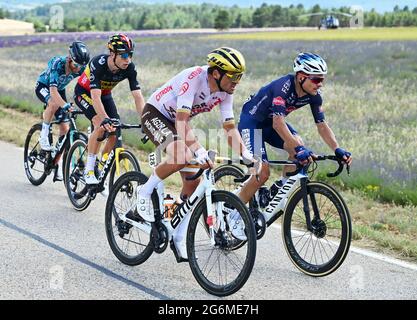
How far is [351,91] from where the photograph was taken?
25.2 m

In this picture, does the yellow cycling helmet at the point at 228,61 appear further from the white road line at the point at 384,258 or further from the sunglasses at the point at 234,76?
the white road line at the point at 384,258

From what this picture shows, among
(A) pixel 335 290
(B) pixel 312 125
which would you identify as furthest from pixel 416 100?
(A) pixel 335 290

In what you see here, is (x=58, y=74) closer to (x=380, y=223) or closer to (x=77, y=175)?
(x=77, y=175)

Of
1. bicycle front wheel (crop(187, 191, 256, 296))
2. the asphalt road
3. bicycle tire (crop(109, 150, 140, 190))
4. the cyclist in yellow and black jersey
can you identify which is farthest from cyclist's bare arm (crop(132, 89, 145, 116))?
bicycle front wheel (crop(187, 191, 256, 296))

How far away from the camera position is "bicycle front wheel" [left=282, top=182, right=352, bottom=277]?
6.53 metres

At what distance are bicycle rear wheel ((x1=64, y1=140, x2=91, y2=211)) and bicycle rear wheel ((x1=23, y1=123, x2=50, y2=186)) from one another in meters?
1.07

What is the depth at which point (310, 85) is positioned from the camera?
710 cm

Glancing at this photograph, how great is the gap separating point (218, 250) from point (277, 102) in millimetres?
1644

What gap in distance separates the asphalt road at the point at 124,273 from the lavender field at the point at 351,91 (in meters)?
3.58

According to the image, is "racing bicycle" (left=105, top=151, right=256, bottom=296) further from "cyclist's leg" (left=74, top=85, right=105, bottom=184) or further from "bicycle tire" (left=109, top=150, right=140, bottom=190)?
"cyclist's leg" (left=74, top=85, right=105, bottom=184)

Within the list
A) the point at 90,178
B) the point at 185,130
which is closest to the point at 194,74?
the point at 185,130
